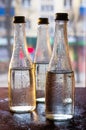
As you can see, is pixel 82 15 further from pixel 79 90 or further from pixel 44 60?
pixel 44 60

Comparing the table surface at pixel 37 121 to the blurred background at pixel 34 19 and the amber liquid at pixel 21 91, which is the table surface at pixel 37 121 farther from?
the blurred background at pixel 34 19

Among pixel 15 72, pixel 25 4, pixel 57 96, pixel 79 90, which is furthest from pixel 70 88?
pixel 25 4

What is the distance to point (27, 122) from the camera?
0.73m

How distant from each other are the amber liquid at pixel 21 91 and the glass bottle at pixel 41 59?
0.09 metres

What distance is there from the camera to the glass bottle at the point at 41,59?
3.01 ft

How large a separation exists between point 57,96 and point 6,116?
0.14 meters

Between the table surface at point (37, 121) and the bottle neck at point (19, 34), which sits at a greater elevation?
the bottle neck at point (19, 34)

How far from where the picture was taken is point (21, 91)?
2.71 ft

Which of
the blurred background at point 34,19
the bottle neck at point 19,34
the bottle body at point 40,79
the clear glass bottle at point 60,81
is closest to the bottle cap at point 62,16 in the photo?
the clear glass bottle at point 60,81

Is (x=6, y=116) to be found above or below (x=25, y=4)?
below

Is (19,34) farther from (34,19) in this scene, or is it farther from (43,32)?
(34,19)

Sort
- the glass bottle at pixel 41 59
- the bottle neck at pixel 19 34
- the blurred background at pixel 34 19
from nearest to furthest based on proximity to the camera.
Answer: the bottle neck at pixel 19 34 < the glass bottle at pixel 41 59 < the blurred background at pixel 34 19

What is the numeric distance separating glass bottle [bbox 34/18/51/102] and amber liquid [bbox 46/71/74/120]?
0.51ft

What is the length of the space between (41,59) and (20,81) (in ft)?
0.48
